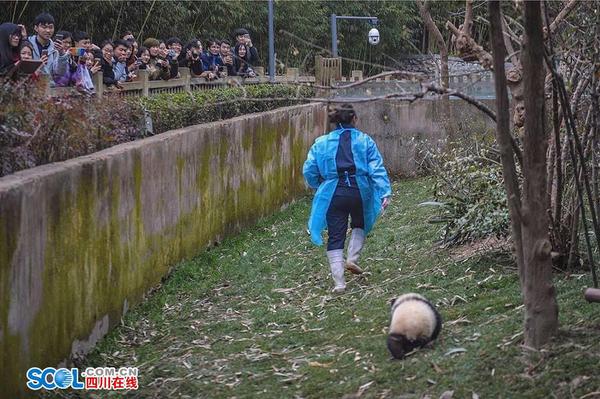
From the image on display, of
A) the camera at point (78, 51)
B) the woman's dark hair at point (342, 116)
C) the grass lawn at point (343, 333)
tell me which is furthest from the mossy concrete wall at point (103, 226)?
the woman's dark hair at point (342, 116)

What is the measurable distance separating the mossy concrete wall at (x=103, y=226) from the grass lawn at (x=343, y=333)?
1.07 feet

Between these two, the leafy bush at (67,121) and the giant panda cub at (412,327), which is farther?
the leafy bush at (67,121)

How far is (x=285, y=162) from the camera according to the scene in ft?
51.2

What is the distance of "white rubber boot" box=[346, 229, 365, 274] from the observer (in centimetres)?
924

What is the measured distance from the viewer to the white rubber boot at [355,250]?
9242 millimetres

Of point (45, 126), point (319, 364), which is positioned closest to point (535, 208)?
point (319, 364)

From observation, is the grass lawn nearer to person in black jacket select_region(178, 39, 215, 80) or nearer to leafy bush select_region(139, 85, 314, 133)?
leafy bush select_region(139, 85, 314, 133)

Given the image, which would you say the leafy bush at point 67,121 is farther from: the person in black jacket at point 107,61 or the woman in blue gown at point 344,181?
the woman in blue gown at point 344,181

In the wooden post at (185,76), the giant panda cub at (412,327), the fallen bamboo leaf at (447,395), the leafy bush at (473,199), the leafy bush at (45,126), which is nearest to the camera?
the fallen bamboo leaf at (447,395)

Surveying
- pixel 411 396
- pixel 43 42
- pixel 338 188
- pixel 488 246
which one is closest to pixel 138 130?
pixel 43 42

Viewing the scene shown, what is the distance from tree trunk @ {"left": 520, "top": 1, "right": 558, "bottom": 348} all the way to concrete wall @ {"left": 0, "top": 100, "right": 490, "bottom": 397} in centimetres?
288

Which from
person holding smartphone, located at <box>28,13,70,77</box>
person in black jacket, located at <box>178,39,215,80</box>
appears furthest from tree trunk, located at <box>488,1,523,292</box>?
person in black jacket, located at <box>178,39,215,80</box>

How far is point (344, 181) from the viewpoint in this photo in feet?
29.9

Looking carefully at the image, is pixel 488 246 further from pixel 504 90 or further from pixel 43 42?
pixel 43 42
